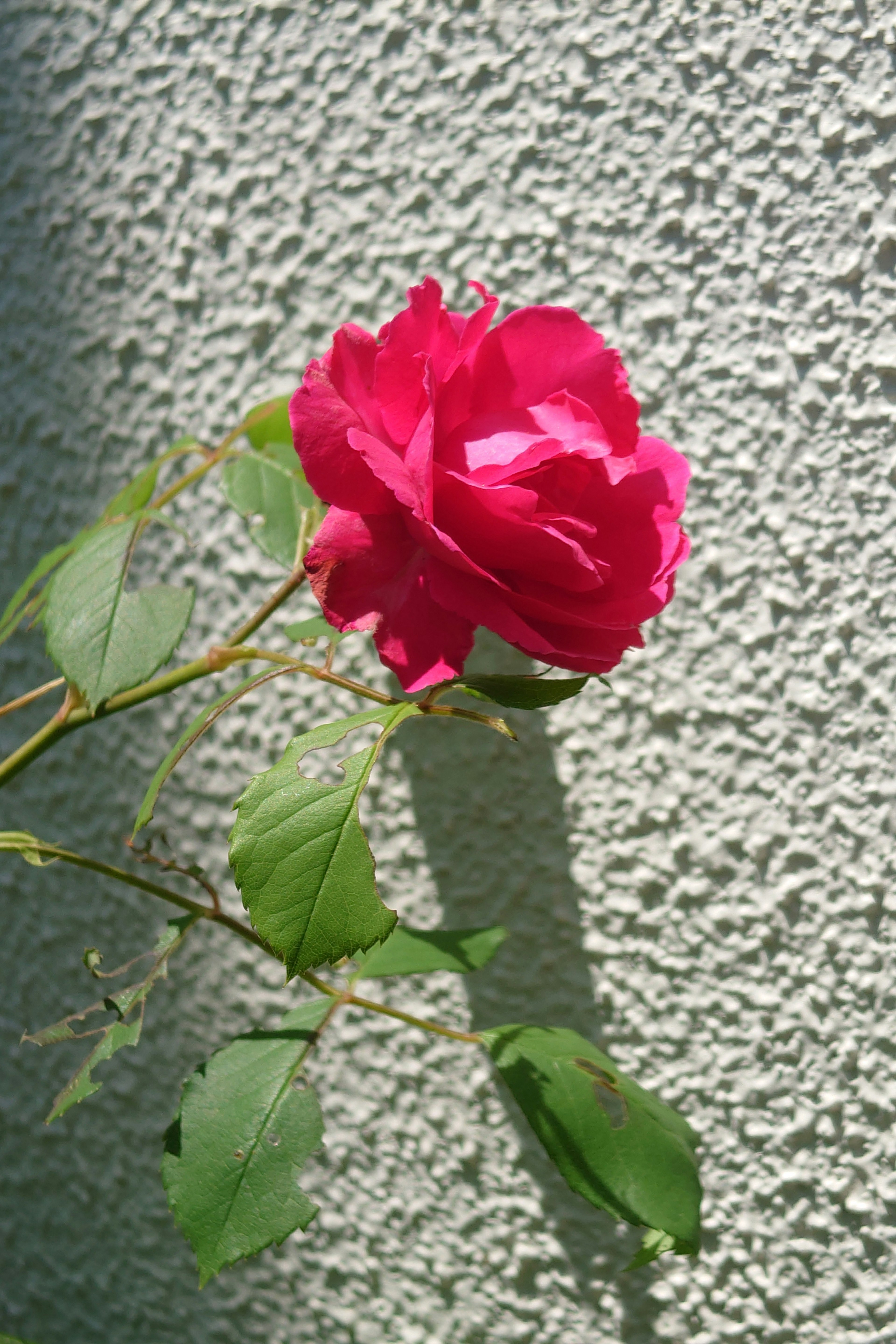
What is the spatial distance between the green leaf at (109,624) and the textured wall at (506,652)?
133 mm

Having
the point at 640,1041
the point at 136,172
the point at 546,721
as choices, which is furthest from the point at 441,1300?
the point at 136,172

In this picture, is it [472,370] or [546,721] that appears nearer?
[472,370]

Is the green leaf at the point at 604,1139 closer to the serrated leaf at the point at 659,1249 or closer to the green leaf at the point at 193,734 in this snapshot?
the serrated leaf at the point at 659,1249

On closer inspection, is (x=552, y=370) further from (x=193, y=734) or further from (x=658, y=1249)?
(x=658, y=1249)

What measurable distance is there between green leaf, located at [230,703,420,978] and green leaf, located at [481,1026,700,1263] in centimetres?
10

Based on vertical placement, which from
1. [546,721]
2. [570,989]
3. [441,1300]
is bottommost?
[441,1300]

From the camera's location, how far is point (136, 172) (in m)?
0.45

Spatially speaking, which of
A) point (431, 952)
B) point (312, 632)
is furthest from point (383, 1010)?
point (312, 632)

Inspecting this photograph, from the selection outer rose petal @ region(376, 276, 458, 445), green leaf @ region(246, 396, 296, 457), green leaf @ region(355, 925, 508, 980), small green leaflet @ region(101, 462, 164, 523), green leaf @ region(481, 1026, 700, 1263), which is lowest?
green leaf @ region(481, 1026, 700, 1263)

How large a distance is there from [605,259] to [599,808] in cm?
23

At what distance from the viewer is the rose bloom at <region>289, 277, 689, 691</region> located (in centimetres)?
25

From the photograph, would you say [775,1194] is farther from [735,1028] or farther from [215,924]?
[215,924]

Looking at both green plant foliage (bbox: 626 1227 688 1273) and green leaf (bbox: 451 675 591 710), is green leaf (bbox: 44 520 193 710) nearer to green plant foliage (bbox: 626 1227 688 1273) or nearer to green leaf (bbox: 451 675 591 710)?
green leaf (bbox: 451 675 591 710)

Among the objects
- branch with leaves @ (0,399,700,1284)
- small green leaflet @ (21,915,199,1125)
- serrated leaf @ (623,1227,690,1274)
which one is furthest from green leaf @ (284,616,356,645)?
serrated leaf @ (623,1227,690,1274)
